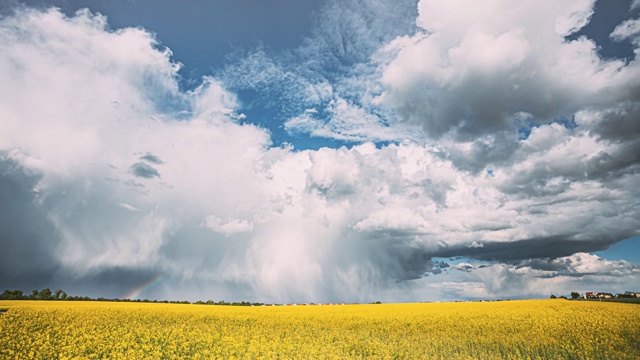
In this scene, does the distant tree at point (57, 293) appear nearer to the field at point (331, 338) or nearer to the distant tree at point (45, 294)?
the distant tree at point (45, 294)

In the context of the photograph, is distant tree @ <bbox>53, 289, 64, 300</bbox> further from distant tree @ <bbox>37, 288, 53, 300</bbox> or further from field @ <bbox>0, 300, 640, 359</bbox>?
field @ <bbox>0, 300, 640, 359</bbox>

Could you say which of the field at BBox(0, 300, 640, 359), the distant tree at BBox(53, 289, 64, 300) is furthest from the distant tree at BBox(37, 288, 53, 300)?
the field at BBox(0, 300, 640, 359)

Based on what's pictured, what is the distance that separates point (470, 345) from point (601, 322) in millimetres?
13961

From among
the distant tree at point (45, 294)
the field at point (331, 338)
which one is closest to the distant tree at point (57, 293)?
the distant tree at point (45, 294)

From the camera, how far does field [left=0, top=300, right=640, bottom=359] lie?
15.8m

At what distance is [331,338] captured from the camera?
21516mm

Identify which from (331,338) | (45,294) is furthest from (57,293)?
(331,338)

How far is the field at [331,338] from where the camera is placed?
51.8 feet

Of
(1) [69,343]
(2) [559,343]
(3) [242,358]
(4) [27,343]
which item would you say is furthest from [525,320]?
(4) [27,343]

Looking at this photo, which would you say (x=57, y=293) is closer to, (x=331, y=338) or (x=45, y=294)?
(x=45, y=294)

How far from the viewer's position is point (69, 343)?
55.2ft

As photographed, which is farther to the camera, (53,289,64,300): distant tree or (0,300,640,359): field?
(53,289,64,300): distant tree

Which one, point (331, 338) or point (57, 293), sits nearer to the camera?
point (331, 338)

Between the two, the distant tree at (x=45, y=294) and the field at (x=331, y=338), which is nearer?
the field at (x=331, y=338)
